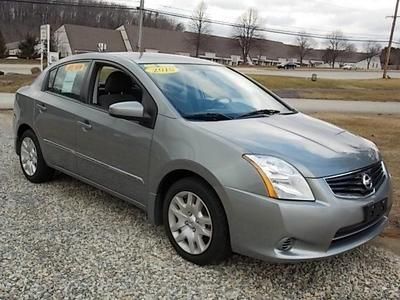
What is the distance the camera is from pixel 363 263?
3518mm

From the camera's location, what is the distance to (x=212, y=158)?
3.14 meters

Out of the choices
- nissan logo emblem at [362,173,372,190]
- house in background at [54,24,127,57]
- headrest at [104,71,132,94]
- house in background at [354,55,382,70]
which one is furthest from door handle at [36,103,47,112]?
house in background at [354,55,382,70]

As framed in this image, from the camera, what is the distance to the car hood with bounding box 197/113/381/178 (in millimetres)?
3023

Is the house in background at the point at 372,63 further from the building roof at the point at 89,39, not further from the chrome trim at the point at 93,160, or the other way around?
the chrome trim at the point at 93,160

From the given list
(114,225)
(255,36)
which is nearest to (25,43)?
(255,36)

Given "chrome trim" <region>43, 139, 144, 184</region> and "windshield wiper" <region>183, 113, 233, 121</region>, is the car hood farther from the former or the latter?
"chrome trim" <region>43, 139, 144, 184</region>

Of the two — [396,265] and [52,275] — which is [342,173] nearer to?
[396,265]

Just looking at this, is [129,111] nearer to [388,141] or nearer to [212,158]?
[212,158]

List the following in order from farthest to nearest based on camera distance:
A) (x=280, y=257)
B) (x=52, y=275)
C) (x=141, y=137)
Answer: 1. (x=141, y=137)
2. (x=52, y=275)
3. (x=280, y=257)

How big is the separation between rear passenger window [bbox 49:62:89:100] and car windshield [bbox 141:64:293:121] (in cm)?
84

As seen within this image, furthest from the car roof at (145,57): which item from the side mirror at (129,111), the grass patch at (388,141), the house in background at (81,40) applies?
the house in background at (81,40)

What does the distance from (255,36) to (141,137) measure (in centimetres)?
7998

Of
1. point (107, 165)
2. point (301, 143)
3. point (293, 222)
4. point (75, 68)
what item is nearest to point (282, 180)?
point (293, 222)

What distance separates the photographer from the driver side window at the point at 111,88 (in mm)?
4291
